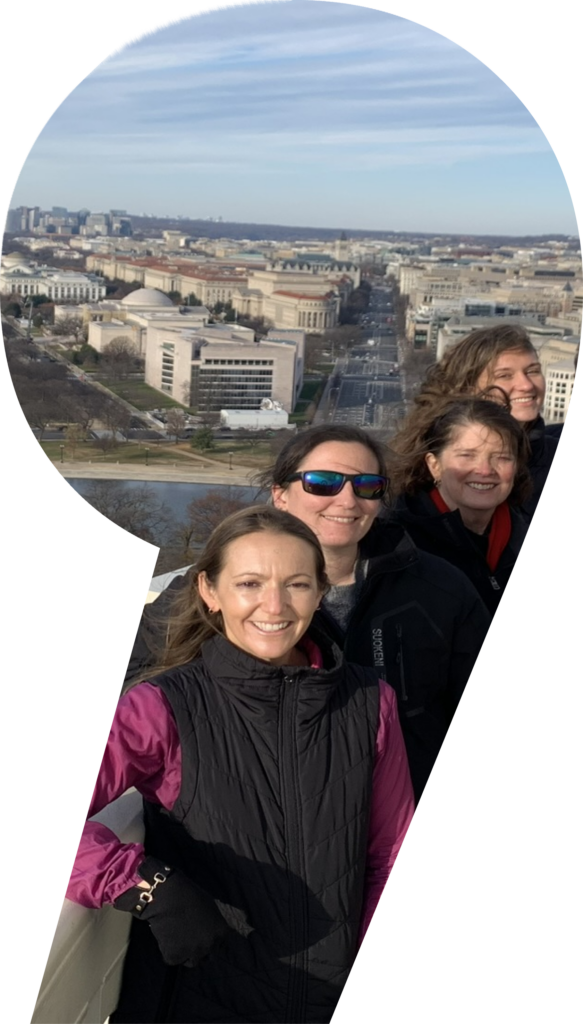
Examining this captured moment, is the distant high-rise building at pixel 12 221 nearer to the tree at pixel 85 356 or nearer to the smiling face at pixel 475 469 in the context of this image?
the tree at pixel 85 356

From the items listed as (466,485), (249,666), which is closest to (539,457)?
(466,485)

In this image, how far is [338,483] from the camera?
3.64m

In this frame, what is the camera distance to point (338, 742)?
10.5ft

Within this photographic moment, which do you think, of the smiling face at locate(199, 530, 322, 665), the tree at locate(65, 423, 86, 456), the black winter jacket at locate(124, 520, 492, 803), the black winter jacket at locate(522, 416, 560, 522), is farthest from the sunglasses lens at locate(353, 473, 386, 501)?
the tree at locate(65, 423, 86, 456)

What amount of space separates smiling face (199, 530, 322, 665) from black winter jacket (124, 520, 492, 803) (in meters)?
0.39

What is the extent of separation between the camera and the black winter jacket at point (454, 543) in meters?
4.10

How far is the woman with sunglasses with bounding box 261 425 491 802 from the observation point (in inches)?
144

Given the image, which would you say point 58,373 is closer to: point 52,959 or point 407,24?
point 407,24

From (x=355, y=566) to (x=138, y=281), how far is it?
1215mm

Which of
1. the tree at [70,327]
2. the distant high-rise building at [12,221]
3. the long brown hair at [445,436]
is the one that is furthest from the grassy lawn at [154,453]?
the distant high-rise building at [12,221]

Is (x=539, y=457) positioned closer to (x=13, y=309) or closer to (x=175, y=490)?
(x=175, y=490)

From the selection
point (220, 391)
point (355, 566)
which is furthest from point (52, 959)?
point (220, 391)

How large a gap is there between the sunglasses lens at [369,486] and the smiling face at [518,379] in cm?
88

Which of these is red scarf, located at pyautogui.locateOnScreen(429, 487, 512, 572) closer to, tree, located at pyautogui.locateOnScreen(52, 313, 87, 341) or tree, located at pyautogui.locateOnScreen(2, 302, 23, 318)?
tree, located at pyautogui.locateOnScreen(52, 313, 87, 341)
